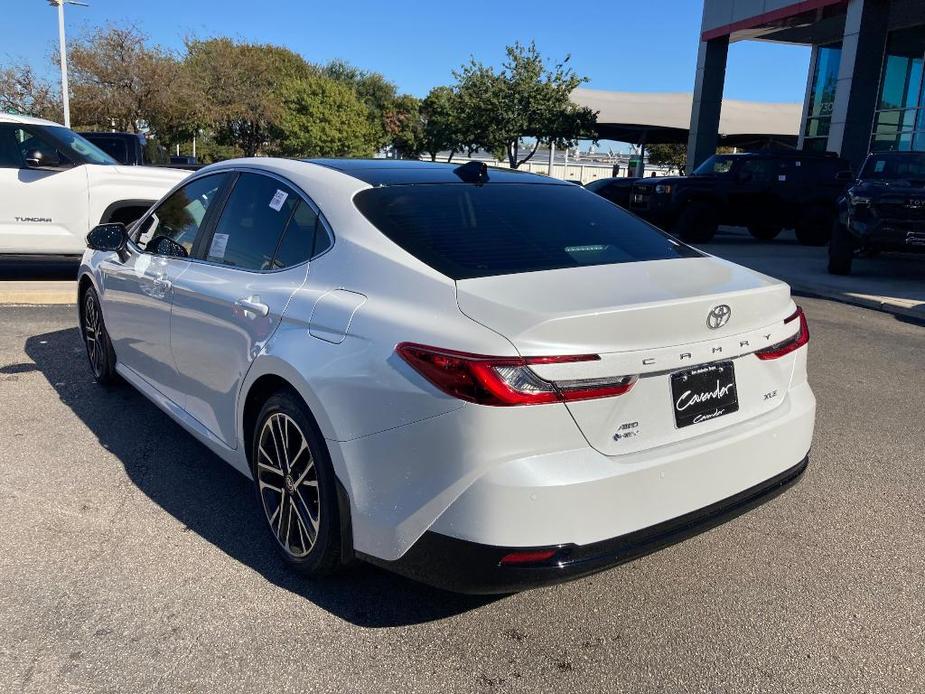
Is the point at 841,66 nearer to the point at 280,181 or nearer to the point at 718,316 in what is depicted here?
the point at 280,181

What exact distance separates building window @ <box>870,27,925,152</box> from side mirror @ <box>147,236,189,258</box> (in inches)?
822

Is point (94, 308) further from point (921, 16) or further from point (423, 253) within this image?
→ point (921, 16)

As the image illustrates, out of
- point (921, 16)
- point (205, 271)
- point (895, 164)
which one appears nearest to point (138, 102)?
point (921, 16)

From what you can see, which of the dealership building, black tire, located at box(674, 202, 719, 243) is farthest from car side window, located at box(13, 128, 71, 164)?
the dealership building

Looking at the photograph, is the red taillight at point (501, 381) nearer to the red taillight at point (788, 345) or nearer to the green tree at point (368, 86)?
the red taillight at point (788, 345)

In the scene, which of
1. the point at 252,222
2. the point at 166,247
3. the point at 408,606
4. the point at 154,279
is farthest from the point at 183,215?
the point at 408,606

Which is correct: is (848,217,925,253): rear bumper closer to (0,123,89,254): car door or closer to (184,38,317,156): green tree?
(0,123,89,254): car door

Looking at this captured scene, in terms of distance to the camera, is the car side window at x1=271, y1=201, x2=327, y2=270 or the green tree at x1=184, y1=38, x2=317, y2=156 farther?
the green tree at x1=184, y1=38, x2=317, y2=156

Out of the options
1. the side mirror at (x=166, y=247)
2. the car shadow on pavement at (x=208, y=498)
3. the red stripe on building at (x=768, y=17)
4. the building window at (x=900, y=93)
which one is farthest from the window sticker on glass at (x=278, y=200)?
the building window at (x=900, y=93)

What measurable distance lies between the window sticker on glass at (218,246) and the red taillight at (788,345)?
7.64ft

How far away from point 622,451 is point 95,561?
212 cm

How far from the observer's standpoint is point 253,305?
10.3ft

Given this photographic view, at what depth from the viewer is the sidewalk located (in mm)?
9695

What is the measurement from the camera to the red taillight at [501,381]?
2.25 m
